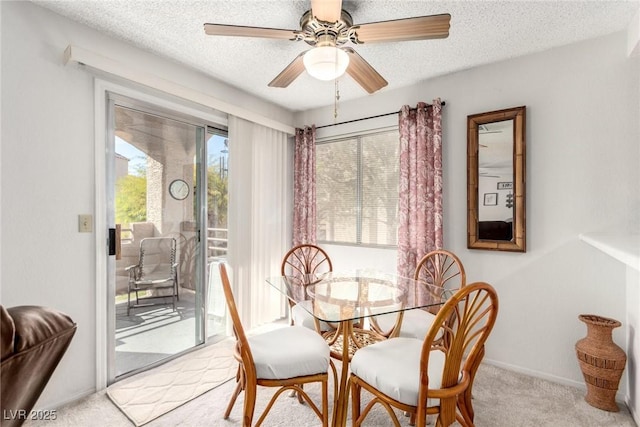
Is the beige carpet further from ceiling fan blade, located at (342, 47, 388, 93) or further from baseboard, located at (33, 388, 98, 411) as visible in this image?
ceiling fan blade, located at (342, 47, 388, 93)

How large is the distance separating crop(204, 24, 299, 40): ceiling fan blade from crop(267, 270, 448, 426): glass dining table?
1537 millimetres

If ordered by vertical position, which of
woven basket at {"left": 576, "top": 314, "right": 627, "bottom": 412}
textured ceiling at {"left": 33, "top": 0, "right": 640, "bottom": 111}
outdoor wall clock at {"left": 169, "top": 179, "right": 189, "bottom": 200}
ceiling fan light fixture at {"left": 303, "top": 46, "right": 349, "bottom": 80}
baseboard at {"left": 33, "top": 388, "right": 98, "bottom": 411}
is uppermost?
textured ceiling at {"left": 33, "top": 0, "right": 640, "bottom": 111}

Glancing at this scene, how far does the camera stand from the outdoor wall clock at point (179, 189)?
8.98ft

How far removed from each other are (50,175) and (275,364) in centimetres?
184

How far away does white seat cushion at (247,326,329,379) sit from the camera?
1.61 metres

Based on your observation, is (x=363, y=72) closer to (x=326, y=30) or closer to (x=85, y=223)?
(x=326, y=30)

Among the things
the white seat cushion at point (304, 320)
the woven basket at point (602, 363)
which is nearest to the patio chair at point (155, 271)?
the white seat cushion at point (304, 320)

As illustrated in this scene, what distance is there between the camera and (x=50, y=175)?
197 cm

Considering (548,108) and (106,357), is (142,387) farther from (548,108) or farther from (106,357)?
(548,108)

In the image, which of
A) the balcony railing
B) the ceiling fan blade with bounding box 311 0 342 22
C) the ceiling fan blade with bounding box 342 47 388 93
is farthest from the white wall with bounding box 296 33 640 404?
the balcony railing

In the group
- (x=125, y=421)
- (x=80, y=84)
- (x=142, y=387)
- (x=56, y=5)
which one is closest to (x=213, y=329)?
(x=142, y=387)

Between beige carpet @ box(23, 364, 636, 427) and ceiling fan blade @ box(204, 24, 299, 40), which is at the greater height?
ceiling fan blade @ box(204, 24, 299, 40)

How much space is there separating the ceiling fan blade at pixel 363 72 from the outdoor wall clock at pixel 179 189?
5.74 feet

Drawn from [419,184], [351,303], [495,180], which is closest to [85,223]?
[351,303]
